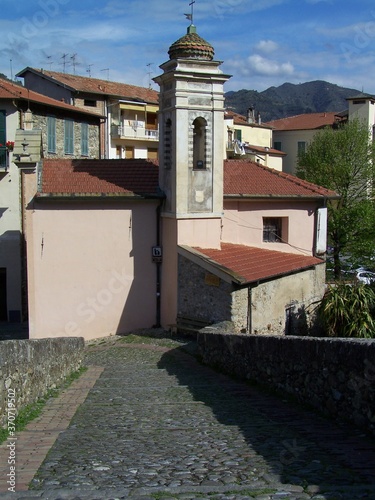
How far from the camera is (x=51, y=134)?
27.8 m

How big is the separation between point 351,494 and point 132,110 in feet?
123

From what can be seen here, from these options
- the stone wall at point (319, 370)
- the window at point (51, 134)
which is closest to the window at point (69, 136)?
the window at point (51, 134)

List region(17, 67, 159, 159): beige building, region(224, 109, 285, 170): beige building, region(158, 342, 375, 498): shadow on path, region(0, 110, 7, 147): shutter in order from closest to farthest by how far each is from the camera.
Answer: region(158, 342, 375, 498): shadow on path < region(0, 110, 7, 147): shutter < region(17, 67, 159, 159): beige building < region(224, 109, 285, 170): beige building

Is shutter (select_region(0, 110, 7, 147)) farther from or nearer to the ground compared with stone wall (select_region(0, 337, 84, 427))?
farther from the ground

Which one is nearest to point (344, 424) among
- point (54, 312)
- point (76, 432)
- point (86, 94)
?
point (76, 432)

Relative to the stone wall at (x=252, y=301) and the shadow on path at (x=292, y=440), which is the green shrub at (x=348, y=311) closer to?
the stone wall at (x=252, y=301)

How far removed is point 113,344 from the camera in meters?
16.8

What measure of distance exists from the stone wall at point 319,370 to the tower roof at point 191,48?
32.6 feet

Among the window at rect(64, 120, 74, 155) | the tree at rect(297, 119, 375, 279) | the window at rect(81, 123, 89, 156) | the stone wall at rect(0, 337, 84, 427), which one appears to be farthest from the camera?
the window at rect(81, 123, 89, 156)

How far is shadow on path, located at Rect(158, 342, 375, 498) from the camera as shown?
474cm

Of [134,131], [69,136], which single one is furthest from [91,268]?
[134,131]

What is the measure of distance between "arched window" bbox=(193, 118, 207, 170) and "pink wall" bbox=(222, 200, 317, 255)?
75.5 inches

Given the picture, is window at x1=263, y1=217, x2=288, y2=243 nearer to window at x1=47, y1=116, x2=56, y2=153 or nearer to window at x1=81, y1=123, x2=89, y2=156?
window at x1=47, y1=116, x2=56, y2=153

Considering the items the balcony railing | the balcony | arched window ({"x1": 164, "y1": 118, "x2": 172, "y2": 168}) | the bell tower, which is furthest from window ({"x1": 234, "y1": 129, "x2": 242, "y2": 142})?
arched window ({"x1": 164, "y1": 118, "x2": 172, "y2": 168})
